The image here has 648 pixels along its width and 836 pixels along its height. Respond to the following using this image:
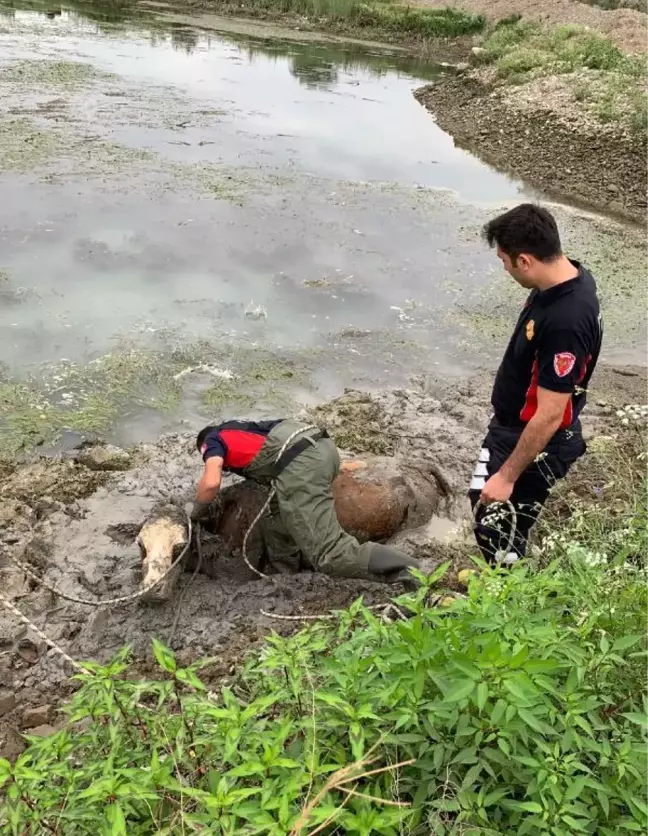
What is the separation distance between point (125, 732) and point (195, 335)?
521 centimetres

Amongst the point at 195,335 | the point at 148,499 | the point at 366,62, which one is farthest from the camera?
the point at 366,62

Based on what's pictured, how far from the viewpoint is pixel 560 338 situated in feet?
9.86

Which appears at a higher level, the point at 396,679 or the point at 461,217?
the point at 396,679

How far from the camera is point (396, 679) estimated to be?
5.77 ft

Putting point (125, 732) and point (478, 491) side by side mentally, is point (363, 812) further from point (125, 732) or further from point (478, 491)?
point (478, 491)

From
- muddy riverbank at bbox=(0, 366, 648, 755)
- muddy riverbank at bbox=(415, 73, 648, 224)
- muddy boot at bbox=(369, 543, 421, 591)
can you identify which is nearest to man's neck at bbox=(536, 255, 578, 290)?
muddy riverbank at bbox=(0, 366, 648, 755)

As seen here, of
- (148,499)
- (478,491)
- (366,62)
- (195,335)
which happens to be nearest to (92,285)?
(195,335)

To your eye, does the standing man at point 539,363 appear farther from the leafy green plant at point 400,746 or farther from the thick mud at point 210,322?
the leafy green plant at point 400,746

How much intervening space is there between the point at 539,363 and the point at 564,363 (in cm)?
13

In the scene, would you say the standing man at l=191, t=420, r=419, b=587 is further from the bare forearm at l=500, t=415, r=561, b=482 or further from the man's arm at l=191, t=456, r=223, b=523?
the bare forearm at l=500, t=415, r=561, b=482

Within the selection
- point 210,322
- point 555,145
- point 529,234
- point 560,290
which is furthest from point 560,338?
point 555,145

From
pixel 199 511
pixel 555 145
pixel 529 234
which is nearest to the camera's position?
pixel 529 234

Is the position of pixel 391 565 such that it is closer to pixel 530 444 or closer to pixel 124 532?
pixel 530 444

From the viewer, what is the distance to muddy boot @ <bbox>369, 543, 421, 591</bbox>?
13.1 feet
